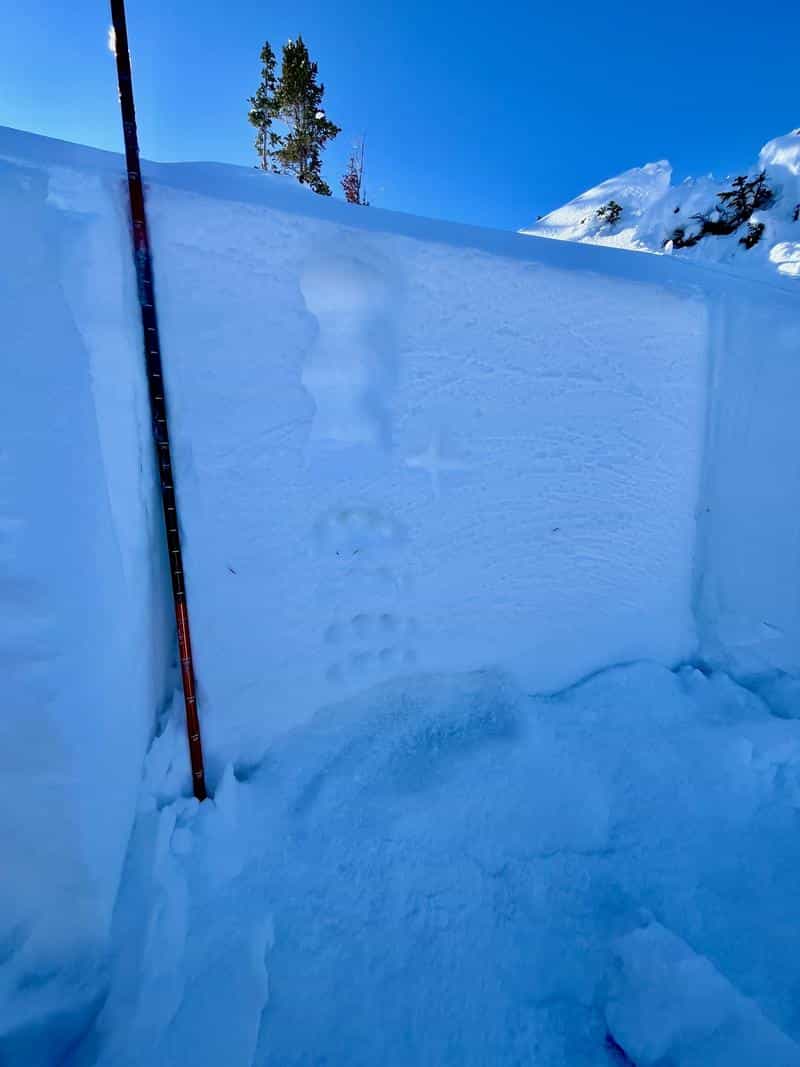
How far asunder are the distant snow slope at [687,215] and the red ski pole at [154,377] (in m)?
1.78

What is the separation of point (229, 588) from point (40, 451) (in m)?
0.68

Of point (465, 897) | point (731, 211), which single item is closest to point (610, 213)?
point (731, 211)

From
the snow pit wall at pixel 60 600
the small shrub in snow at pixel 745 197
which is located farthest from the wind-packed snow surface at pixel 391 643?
the small shrub in snow at pixel 745 197

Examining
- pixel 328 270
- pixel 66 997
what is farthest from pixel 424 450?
pixel 66 997

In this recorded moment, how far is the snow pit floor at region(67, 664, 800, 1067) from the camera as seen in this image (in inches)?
37.4

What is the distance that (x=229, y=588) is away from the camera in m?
1.49

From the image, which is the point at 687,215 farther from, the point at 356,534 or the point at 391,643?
the point at 391,643

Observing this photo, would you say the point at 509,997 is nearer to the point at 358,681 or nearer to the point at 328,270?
the point at 358,681

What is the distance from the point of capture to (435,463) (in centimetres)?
171

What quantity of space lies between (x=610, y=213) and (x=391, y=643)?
33.7ft

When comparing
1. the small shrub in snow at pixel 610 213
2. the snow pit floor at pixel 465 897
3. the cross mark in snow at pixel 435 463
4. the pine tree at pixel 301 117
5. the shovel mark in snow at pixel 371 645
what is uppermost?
the pine tree at pixel 301 117

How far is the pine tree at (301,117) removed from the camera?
11.1 metres

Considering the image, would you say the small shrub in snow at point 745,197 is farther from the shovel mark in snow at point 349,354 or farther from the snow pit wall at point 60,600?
the snow pit wall at point 60,600

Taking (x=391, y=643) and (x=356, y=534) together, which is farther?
Result: (x=391, y=643)
